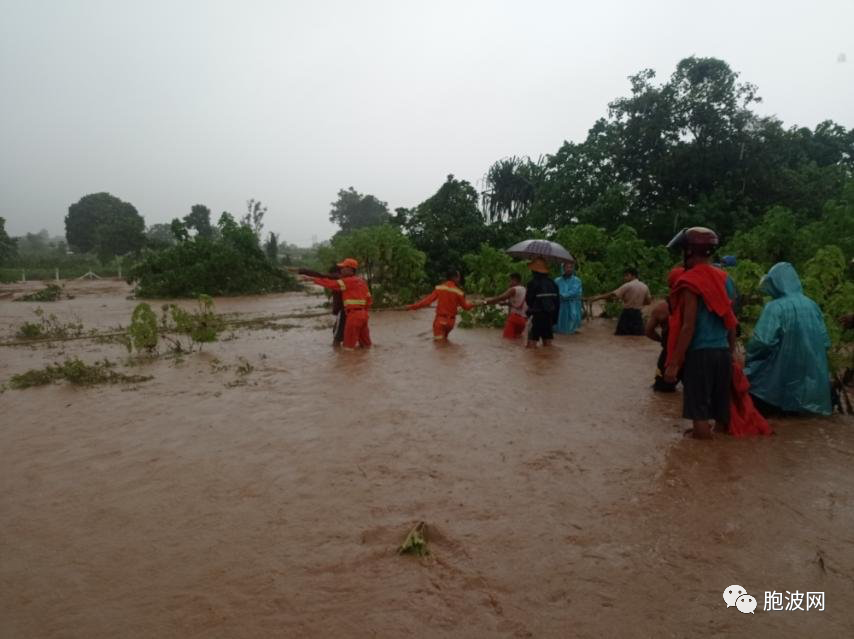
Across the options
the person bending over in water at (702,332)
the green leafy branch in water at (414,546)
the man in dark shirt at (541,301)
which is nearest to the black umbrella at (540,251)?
the man in dark shirt at (541,301)

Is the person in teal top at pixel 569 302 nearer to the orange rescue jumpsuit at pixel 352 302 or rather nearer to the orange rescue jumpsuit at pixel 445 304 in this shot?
the orange rescue jumpsuit at pixel 445 304

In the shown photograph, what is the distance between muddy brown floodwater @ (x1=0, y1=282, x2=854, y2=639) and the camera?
255 centimetres

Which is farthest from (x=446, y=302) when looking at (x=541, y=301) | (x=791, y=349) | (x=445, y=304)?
(x=791, y=349)

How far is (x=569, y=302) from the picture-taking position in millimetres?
11109

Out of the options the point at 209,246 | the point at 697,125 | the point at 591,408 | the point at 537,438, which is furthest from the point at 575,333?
the point at 209,246

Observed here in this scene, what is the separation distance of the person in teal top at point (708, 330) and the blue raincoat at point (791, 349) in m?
1.05

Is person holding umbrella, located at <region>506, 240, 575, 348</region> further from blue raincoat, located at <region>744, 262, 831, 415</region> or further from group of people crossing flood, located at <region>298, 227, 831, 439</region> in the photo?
blue raincoat, located at <region>744, 262, 831, 415</region>

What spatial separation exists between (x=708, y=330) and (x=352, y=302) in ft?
19.4

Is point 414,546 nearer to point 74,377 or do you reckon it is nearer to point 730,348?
point 730,348

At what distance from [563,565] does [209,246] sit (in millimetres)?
20807

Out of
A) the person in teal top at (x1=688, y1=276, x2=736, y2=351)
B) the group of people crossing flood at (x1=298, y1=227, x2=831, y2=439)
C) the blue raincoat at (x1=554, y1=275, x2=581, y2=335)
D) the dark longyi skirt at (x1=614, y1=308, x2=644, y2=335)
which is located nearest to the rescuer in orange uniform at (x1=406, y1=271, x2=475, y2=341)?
the blue raincoat at (x1=554, y1=275, x2=581, y2=335)

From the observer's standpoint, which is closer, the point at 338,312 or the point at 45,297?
the point at 338,312

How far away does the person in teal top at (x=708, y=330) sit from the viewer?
4.50 metres

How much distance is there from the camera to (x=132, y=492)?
12.7ft
